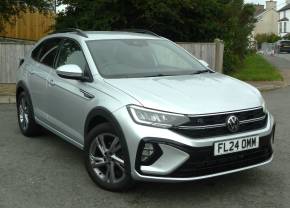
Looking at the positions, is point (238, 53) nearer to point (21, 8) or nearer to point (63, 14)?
point (63, 14)

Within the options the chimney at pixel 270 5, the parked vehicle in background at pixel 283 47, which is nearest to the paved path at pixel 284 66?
the parked vehicle in background at pixel 283 47

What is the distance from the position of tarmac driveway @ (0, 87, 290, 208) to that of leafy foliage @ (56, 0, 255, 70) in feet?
28.1

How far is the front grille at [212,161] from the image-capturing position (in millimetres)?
4500

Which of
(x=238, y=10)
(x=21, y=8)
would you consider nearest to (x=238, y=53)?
(x=238, y=10)

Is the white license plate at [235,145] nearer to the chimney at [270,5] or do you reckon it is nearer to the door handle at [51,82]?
the door handle at [51,82]

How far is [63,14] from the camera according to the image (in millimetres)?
15742

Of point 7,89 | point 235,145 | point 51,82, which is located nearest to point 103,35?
point 51,82

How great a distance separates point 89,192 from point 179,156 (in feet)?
3.69

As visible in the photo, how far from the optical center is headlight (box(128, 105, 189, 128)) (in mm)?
4512

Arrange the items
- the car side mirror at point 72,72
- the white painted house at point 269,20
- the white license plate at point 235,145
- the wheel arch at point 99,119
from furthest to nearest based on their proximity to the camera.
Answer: the white painted house at point 269,20, the car side mirror at point 72,72, the wheel arch at point 99,119, the white license plate at point 235,145

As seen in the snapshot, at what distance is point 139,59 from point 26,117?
2.43 metres

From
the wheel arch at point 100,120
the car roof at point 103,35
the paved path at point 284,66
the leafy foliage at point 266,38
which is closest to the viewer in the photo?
the wheel arch at point 100,120

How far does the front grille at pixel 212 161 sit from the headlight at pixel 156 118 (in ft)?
0.99

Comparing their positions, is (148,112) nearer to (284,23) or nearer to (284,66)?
(284,66)
